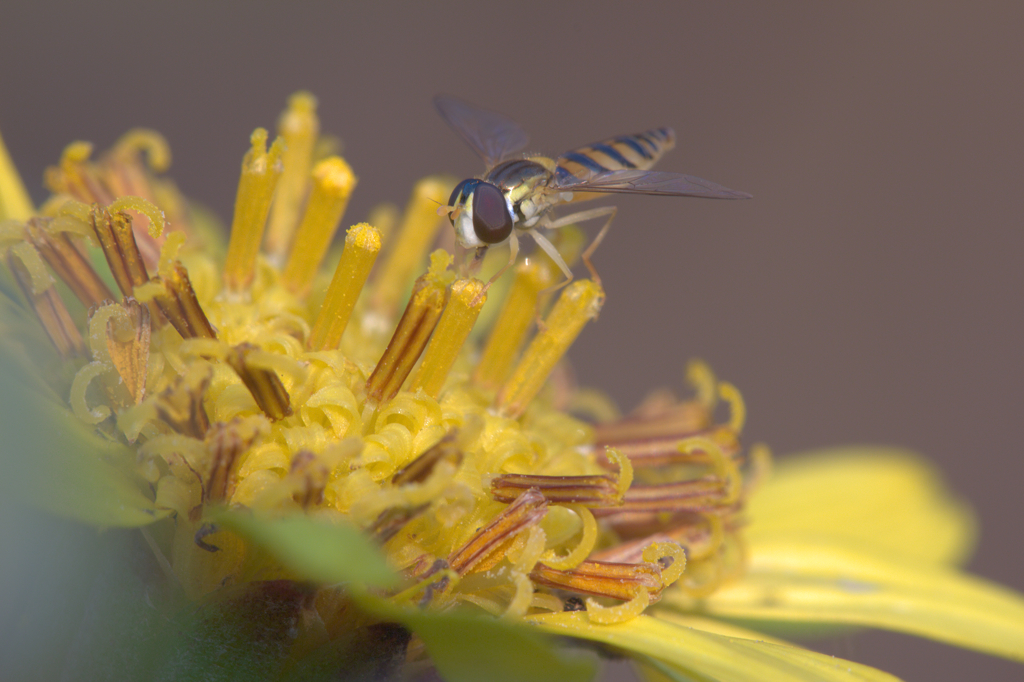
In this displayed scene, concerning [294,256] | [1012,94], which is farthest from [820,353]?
[294,256]

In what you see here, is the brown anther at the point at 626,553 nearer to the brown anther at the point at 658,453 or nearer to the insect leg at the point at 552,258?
the brown anther at the point at 658,453

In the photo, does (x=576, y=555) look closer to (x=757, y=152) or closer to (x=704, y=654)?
(x=704, y=654)

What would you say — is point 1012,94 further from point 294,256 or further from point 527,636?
point 527,636

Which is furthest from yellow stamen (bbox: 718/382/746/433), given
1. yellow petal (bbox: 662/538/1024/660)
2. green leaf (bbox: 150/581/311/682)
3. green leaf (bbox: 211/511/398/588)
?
green leaf (bbox: 211/511/398/588)

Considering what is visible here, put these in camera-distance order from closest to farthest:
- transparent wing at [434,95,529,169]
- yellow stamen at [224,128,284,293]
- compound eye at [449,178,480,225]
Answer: yellow stamen at [224,128,284,293]
compound eye at [449,178,480,225]
transparent wing at [434,95,529,169]

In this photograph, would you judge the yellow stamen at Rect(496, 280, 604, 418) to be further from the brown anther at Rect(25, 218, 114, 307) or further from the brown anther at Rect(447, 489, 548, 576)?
the brown anther at Rect(25, 218, 114, 307)

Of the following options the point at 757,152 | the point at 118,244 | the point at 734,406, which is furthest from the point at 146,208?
the point at 757,152

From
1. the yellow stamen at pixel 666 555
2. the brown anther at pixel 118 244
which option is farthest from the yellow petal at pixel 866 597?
the brown anther at pixel 118 244
